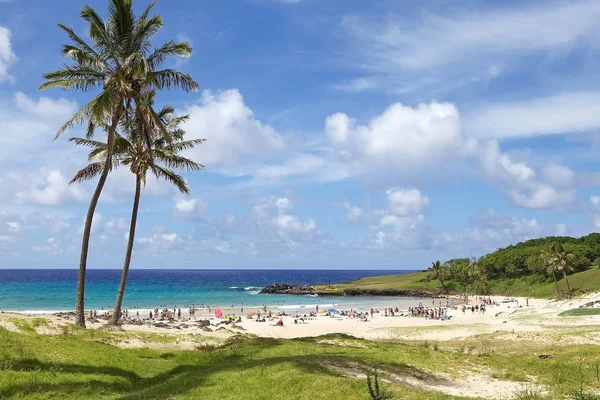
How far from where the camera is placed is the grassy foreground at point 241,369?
13.8 meters

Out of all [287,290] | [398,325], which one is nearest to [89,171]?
[398,325]

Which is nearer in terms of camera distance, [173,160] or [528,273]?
[173,160]

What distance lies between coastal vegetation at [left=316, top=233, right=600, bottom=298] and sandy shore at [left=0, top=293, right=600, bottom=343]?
9.81 metres

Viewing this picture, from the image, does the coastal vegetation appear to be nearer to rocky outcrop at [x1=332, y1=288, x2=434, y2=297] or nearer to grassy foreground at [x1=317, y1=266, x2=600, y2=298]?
grassy foreground at [x1=317, y1=266, x2=600, y2=298]

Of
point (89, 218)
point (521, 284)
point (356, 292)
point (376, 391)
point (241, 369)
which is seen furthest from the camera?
point (356, 292)

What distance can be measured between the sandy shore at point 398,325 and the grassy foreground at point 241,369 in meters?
4.66

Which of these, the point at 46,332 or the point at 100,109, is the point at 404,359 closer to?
the point at 46,332

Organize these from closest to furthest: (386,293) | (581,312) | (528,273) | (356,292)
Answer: (581,312) < (528,273) < (386,293) < (356,292)

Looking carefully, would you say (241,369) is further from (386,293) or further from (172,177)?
(386,293)

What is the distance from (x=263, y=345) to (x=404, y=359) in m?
6.94

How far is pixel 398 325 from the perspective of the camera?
5962 centimetres

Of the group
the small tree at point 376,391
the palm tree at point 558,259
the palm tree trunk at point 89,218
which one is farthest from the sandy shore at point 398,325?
the small tree at point 376,391

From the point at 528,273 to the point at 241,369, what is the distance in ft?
370

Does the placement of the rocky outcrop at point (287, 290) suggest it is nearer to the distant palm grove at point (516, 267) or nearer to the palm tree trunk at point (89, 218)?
the distant palm grove at point (516, 267)
